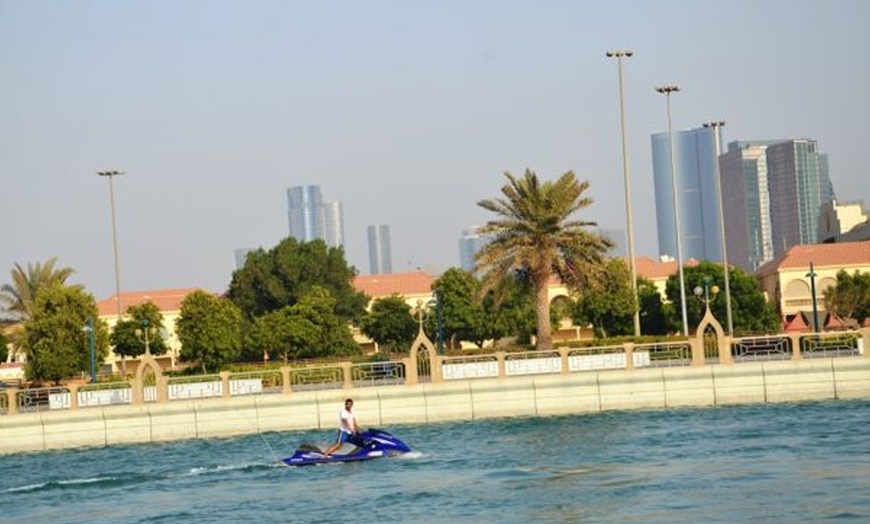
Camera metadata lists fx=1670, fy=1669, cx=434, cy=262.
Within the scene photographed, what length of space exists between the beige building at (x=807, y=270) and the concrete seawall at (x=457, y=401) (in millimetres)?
64013

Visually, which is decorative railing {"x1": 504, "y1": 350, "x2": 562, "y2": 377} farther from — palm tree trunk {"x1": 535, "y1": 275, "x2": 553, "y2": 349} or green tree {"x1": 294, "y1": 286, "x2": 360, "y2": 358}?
green tree {"x1": 294, "y1": 286, "x2": 360, "y2": 358}

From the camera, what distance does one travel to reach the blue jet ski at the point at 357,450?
1601 inches

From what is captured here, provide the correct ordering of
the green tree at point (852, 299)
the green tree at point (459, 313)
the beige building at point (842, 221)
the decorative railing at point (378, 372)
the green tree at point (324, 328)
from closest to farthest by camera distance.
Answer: the decorative railing at point (378, 372) < the green tree at point (324, 328) < the green tree at point (852, 299) < the green tree at point (459, 313) < the beige building at point (842, 221)

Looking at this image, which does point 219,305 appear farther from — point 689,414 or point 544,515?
point 544,515

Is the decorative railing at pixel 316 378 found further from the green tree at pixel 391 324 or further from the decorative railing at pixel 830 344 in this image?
the green tree at pixel 391 324

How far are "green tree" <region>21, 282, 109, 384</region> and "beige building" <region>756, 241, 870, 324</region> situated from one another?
53.5 metres

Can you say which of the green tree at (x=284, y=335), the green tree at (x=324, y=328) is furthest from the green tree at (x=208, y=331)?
the green tree at (x=324, y=328)

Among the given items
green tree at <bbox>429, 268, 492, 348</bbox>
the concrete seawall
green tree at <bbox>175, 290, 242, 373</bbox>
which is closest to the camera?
the concrete seawall

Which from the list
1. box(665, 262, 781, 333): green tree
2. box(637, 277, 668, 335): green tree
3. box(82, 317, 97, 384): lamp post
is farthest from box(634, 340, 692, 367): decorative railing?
box(637, 277, 668, 335): green tree

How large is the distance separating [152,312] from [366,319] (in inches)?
780

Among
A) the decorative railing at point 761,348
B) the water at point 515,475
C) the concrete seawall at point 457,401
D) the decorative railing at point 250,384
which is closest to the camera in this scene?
the water at point 515,475

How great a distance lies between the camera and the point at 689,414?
48.2 meters

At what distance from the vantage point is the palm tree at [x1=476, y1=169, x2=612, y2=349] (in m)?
62.6

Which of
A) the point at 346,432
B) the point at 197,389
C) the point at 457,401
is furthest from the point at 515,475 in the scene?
the point at 197,389
